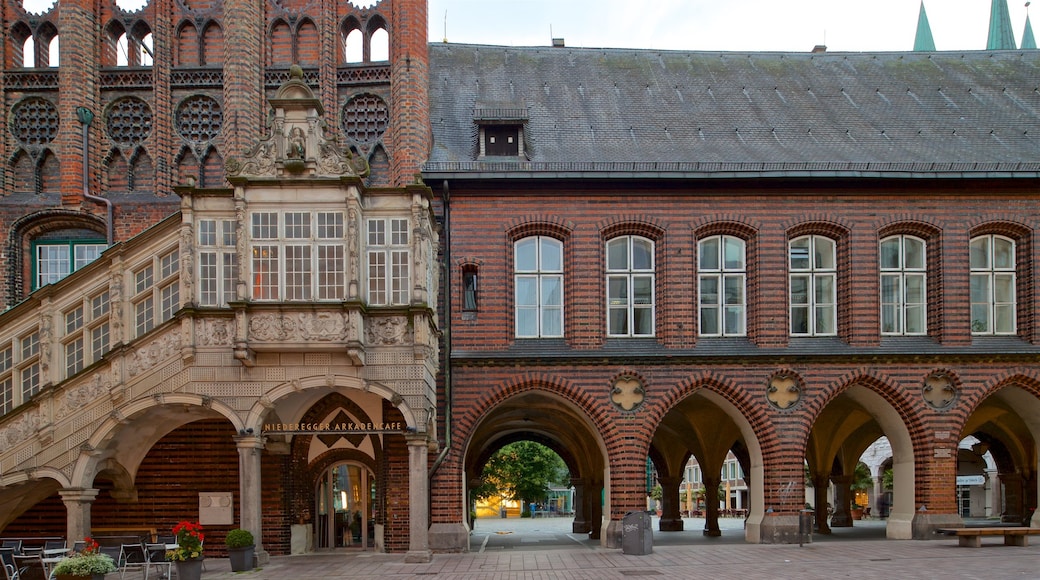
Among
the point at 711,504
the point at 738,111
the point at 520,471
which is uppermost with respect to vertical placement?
the point at 738,111

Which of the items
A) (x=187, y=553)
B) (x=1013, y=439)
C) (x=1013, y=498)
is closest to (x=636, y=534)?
(x=187, y=553)

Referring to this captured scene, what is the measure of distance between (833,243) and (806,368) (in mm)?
3196

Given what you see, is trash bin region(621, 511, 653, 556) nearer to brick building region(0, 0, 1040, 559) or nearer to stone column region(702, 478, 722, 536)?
brick building region(0, 0, 1040, 559)

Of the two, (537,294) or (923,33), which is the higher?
(923,33)

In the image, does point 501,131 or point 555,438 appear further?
point 555,438

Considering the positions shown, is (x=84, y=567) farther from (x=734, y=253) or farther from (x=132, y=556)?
(x=734, y=253)

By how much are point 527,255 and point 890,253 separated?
882cm

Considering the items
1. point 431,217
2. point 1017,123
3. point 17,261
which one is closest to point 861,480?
point 1017,123

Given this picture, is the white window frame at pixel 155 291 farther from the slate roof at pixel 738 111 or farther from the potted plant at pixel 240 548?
the slate roof at pixel 738 111

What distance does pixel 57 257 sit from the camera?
25.1 meters

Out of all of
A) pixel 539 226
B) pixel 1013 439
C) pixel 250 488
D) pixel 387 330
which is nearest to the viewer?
pixel 250 488

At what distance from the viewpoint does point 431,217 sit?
73.6ft

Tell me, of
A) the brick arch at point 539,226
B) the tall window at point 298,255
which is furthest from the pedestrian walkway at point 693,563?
the brick arch at point 539,226

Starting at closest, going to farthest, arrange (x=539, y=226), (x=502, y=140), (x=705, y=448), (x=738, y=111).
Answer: (x=539, y=226), (x=502, y=140), (x=738, y=111), (x=705, y=448)
